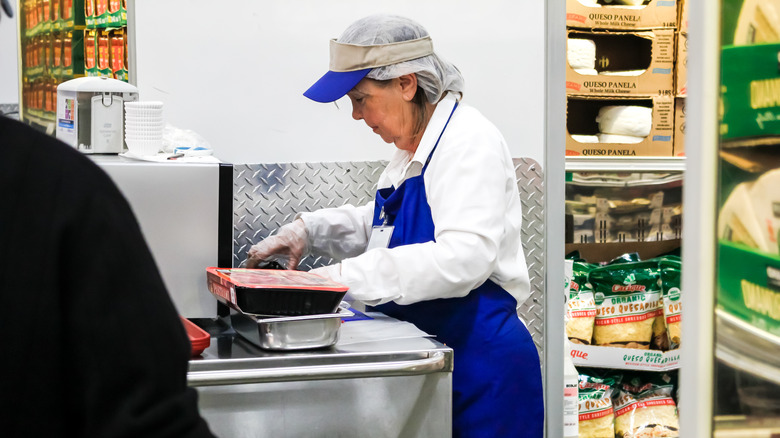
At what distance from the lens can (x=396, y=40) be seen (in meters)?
2.25

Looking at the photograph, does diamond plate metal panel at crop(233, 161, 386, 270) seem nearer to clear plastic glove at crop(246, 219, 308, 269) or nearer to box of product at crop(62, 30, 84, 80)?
clear plastic glove at crop(246, 219, 308, 269)

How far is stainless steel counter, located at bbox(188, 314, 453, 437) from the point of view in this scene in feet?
5.61

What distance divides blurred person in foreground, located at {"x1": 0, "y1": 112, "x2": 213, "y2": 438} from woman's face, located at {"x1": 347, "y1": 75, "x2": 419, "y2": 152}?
1476 mm

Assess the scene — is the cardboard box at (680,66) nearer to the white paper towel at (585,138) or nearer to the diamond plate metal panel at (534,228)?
the white paper towel at (585,138)

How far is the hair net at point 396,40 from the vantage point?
2234 millimetres

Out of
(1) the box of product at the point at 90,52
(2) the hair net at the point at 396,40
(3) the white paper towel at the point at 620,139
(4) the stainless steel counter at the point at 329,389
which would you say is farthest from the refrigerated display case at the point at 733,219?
(3) the white paper towel at the point at 620,139

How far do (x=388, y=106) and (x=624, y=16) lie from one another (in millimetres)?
2058

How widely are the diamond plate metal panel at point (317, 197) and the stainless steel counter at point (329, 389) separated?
1.01 m

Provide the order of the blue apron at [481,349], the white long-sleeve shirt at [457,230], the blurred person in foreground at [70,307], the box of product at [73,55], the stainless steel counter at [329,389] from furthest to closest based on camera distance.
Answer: the box of product at [73,55] → the blue apron at [481,349] → the white long-sleeve shirt at [457,230] → the stainless steel counter at [329,389] → the blurred person in foreground at [70,307]

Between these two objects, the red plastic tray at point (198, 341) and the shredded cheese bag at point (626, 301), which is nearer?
the red plastic tray at point (198, 341)

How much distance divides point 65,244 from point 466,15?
7.90ft

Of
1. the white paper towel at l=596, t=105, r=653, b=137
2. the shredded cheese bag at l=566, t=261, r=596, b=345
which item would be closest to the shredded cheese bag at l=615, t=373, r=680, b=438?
the shredded cheese bag at l=566, t=261, r=596, b=345

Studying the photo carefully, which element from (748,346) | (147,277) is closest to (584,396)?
(748,346)

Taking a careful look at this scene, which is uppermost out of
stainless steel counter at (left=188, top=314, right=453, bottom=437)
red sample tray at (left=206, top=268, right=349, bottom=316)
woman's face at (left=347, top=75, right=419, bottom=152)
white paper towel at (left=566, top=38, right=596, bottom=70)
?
white paper towel at (left=566, top=38, right=596, bottom=70)
